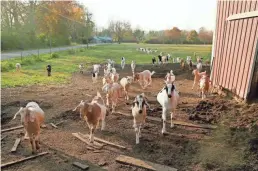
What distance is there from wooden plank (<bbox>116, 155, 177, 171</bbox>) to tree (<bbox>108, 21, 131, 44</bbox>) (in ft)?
314

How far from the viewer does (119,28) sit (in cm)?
10738

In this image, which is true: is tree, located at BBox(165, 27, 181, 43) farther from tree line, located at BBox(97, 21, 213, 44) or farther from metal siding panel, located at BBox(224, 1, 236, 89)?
metal siding panel, located at BBox(224, 1, 236, 89)

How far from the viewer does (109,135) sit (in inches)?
349

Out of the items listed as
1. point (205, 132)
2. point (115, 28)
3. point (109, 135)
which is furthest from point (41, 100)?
point (115, 28)

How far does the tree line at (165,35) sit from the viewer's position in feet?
235

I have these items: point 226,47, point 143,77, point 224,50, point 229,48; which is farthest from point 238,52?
point 143,77

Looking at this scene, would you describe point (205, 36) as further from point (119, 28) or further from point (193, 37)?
point (119, 28)

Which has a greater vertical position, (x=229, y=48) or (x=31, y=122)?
(x=229, y=48)

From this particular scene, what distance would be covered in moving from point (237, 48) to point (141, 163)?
8843 millimetres

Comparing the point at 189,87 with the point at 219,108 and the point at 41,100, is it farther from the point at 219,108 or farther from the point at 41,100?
the point at 41,100

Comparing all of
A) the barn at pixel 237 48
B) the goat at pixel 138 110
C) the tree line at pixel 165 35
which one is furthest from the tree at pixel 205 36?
the goat at pixel 138 110

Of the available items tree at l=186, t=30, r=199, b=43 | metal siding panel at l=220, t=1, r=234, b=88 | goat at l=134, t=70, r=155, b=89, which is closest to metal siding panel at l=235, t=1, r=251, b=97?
metal siding panel at l=220, t=1, r=234, b=88

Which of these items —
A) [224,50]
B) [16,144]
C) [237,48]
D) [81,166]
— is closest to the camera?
[81,166]

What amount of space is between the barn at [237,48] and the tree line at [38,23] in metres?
32.1
